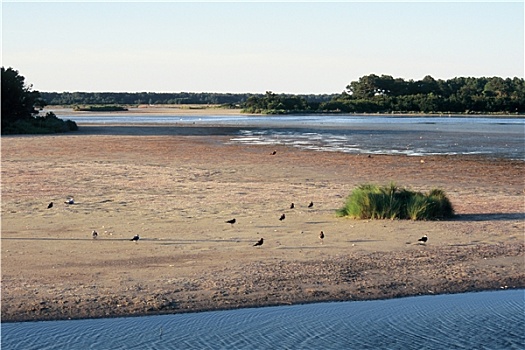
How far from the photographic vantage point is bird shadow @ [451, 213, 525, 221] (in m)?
15.5

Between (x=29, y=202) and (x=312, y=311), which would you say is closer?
(x=312, y=311)

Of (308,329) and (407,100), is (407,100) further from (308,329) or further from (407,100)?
(308,329)

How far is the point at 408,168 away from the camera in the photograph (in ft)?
87.8

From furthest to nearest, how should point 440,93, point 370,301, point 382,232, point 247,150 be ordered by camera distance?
1. point 440,93
2. point 247,150
3. point 382,232
4. point 370,301

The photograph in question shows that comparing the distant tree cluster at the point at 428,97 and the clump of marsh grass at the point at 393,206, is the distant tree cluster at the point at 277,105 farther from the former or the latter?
the clump of marsh grass at the point at 393,206

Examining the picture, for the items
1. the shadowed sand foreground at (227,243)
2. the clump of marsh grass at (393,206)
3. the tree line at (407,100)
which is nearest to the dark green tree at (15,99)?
the shadowed sand foreground at (227,243)

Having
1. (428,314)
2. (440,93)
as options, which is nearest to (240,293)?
(428,314)

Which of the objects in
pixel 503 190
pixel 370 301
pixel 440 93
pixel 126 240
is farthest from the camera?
pixel 440 93

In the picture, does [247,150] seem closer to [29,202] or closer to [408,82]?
[29,202]

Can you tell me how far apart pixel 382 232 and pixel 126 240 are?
13.5 feet

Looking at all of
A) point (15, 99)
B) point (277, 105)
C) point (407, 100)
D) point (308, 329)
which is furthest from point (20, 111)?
point (407, 100)

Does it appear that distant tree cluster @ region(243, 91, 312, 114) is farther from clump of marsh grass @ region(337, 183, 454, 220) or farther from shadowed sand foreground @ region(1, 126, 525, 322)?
clump of marsh grass @ region(337, 183, 454, 220)

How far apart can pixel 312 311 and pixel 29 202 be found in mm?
9223

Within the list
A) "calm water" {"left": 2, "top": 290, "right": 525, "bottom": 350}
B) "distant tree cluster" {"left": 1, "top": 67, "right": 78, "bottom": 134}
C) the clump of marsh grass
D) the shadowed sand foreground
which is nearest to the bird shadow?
the shadowed sand foreground
